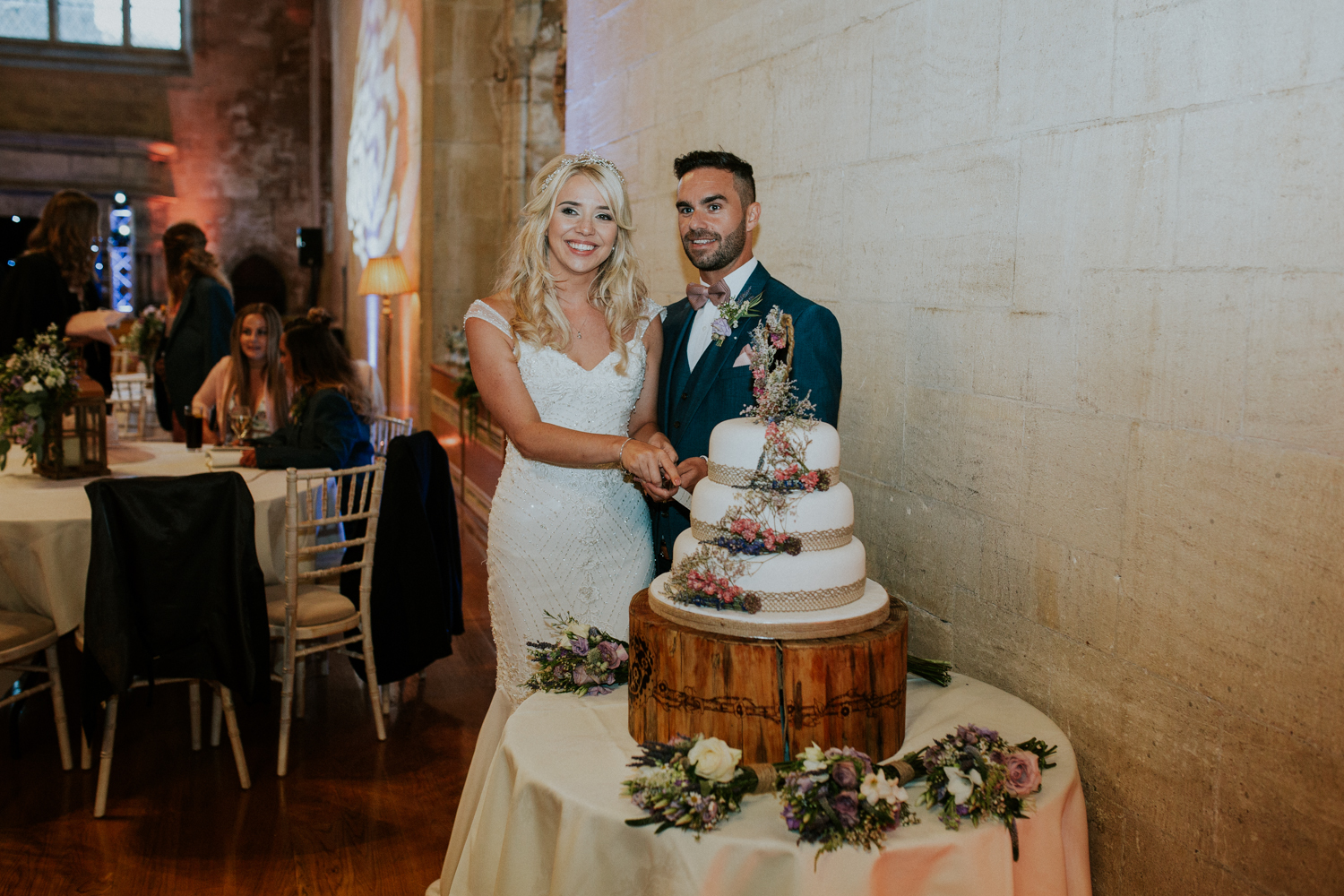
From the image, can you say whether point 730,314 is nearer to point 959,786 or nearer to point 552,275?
point 552,275

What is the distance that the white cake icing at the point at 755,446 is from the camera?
1.85 meters

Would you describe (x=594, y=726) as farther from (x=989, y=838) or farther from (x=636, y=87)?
(x=636, y=87)

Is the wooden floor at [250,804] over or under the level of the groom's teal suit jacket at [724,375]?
under

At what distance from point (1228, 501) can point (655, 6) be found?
115 inches

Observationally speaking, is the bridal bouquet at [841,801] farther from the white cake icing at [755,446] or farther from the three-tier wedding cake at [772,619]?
the white cake icing at [755,446]

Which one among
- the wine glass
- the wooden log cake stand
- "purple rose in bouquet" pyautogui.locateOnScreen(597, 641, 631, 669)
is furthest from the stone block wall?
the wooden log cake stand

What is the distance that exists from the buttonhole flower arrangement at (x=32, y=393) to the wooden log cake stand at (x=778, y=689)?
296 centimetres

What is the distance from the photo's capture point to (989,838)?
162 cm

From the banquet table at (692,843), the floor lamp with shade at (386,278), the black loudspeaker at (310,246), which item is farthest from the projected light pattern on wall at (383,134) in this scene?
the banquet table at (692,843)

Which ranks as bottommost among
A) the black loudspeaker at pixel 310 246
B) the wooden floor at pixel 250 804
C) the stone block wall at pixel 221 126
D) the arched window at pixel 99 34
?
the wooden floor at pixel 250 804

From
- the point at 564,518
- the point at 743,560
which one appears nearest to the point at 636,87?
the point at 564,518

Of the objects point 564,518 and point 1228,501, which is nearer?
point 1228,501

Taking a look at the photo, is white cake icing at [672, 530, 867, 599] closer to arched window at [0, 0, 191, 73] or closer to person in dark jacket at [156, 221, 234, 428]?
person in dark jacket at [156, 221, 234, 428]

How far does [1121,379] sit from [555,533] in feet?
4.23
